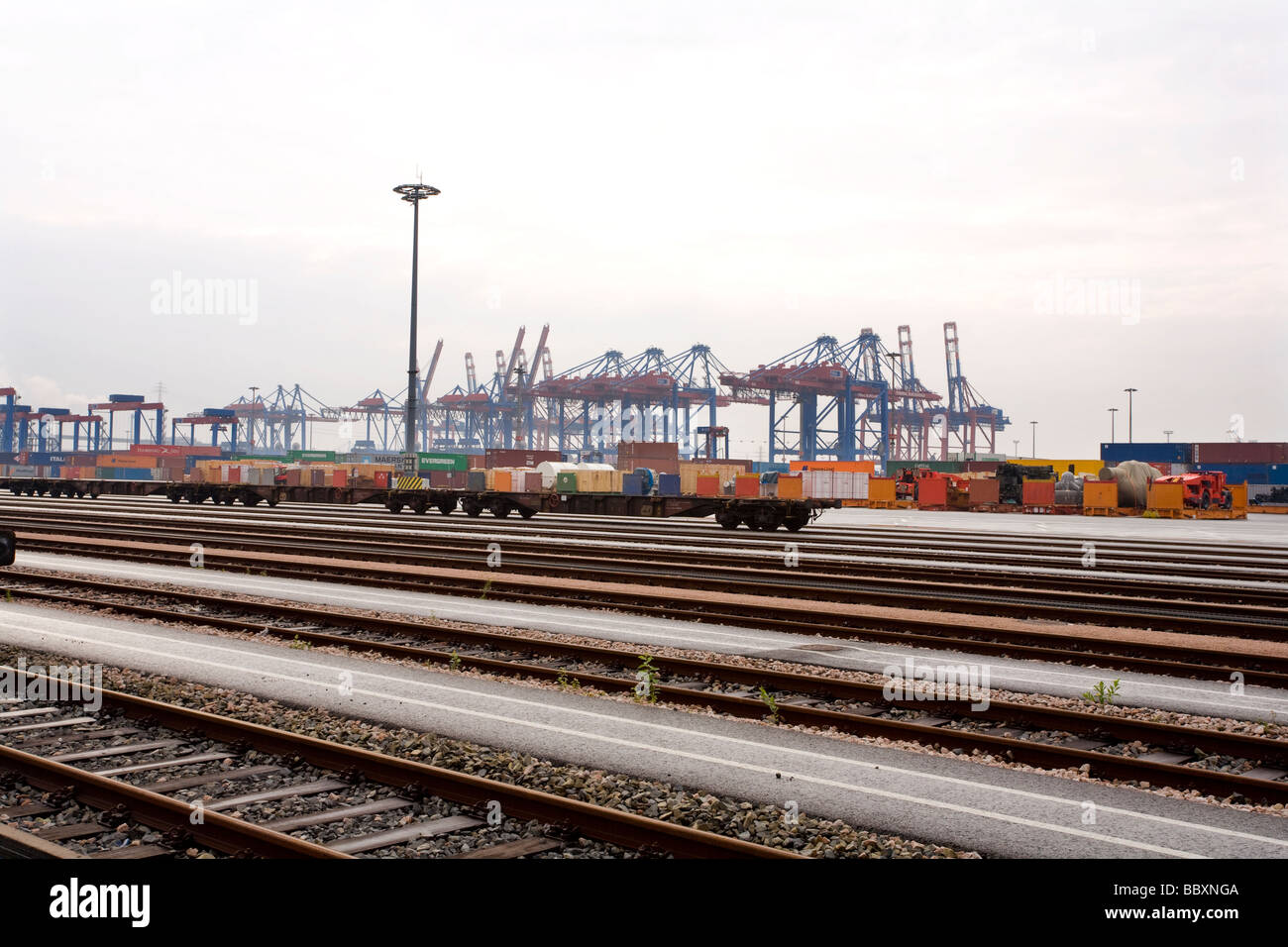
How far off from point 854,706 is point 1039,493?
50504 mm

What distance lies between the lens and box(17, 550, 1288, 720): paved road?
35.9 ft

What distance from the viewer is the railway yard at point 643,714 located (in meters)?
6.62

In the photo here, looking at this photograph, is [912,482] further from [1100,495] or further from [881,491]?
[1100,495]

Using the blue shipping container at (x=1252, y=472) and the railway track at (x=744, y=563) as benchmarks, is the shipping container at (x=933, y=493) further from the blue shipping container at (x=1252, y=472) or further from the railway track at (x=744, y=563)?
the blue shipping container at (x=1252, y=472)

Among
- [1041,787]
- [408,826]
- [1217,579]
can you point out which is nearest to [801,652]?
[1041,787]

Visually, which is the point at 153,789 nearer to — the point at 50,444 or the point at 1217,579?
the point at 1217,579

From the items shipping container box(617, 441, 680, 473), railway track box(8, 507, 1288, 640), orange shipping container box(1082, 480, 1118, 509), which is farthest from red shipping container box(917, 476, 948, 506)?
railway track box(8, 507, 1288, 640)

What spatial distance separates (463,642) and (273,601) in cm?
528

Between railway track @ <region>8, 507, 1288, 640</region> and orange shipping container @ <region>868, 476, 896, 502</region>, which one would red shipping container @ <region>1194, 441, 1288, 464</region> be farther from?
railway track @ <region>8, 507, 1288, 640</region>

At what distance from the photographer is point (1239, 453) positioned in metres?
90.4

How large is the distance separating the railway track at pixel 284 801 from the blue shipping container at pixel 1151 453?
89400 mm
